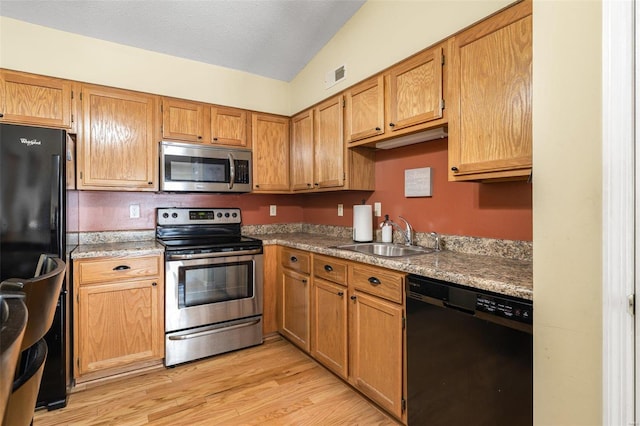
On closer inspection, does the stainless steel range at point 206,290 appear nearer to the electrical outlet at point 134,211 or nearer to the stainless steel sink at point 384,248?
the electrical outlet at point 134,211

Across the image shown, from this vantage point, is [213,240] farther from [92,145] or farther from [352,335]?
[352,335]

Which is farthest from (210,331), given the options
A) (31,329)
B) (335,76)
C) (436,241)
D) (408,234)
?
(335,76)

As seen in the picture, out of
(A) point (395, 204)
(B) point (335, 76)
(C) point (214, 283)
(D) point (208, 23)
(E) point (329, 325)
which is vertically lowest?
(E) point (329, 325)

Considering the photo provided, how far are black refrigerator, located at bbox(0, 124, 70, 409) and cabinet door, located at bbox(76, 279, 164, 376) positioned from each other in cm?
16

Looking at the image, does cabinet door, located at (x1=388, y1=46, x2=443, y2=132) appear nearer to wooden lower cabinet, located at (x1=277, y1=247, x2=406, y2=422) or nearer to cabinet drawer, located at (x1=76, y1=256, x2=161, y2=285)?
wooden lower cabinet, located at (x1=277, y1=247, x2=406, y2=422)

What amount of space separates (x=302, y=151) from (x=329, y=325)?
67.3 inches

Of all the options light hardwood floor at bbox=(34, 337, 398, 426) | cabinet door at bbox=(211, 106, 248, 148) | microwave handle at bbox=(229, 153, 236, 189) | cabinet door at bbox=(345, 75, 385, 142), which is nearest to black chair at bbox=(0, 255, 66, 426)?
light hardwood floor at bbox=(34, 337, 398, 426)

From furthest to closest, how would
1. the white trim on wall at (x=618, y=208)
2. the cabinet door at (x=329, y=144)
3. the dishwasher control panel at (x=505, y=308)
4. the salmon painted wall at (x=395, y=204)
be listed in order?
1. the cabinet door at (x=329, y=144)
2. the salmon painted wall at (x=395, y=204)
3. the dishwasher control panel at (x=505, y=308)
4. the white trim on wall at (x=618, y=208)

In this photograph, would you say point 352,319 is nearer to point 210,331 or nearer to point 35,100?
point 210,331

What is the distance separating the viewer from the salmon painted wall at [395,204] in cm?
183

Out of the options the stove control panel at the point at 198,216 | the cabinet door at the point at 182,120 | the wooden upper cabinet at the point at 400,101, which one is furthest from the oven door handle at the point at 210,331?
the wooden upper cabinet at the point at 400,101

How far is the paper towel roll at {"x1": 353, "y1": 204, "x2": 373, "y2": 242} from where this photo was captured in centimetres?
260

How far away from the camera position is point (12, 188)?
5.95 ft

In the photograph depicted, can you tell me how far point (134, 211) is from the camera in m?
2.89
